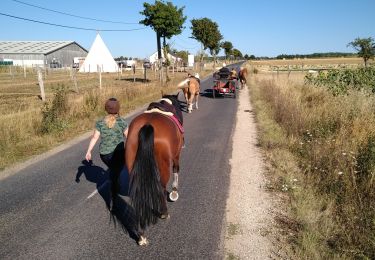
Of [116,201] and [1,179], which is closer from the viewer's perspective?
[116,201]

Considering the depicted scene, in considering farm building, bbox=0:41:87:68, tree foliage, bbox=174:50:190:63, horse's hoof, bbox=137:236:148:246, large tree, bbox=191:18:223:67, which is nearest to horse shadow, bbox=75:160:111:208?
horse's hoof, bbox=137:236:148:246

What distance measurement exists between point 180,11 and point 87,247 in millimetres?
29548

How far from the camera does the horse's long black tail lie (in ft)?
14.1

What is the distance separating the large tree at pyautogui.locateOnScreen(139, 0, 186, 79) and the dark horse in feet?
88.6

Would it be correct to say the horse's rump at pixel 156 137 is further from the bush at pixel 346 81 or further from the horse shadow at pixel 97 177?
the bush at pixel 346 81

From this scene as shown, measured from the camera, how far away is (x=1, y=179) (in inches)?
280

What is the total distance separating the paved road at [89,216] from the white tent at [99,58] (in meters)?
42.2

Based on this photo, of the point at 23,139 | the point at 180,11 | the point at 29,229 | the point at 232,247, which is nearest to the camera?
the point at 232,247

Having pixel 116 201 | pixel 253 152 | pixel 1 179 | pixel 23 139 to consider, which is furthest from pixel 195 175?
pixel 23 139

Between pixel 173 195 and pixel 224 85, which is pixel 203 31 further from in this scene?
pixel 173 195

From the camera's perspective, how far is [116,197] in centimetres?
596

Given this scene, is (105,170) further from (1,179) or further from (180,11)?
(180,11)

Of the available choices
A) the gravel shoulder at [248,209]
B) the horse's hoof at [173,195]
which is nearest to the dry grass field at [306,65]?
the gravel shoulder at [248,209]

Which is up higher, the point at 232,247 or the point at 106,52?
the point at 106,52
